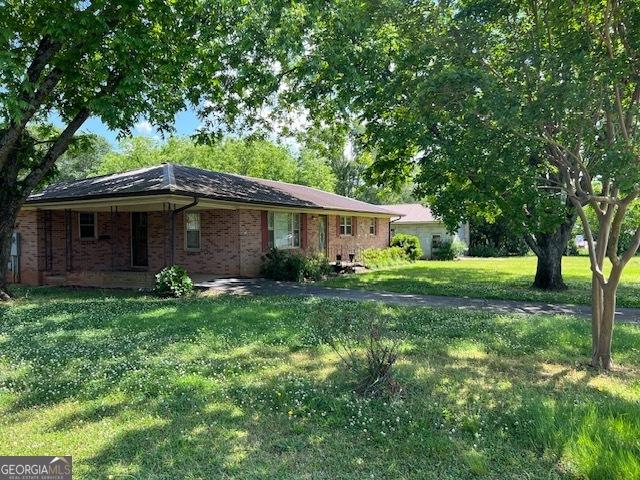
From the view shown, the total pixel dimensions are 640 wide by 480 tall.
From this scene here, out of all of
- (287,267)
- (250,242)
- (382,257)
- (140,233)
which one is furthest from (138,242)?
(382,257)

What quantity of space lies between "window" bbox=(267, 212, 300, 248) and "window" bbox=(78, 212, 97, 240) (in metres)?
6.65

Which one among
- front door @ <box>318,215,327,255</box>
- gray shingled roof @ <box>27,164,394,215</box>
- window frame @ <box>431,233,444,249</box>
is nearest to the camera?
gray shingled roof @ <box>27,164,394,215</box>

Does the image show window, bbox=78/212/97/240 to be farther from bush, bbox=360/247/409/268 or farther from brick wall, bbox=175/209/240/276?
bush, bbox=360/247/409/268

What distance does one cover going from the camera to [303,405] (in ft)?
16.4

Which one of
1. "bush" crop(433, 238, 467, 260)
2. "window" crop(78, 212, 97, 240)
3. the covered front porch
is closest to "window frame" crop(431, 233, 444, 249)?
"bush" crop(433, 238, 467, 260)

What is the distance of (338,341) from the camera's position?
7621mm

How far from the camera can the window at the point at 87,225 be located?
17875 millimetres

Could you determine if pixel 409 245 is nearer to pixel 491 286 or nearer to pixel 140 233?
pixel 491 286

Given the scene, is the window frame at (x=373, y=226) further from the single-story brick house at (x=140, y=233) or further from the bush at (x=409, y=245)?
the single-story brick house at (x=140, y=233)

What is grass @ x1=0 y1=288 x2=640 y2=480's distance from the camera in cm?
380

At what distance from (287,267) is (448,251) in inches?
766

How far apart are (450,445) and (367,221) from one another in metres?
24.8

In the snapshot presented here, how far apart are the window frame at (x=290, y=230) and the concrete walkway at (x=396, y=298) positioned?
2664mm

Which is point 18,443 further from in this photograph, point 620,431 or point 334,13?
point 334,13
